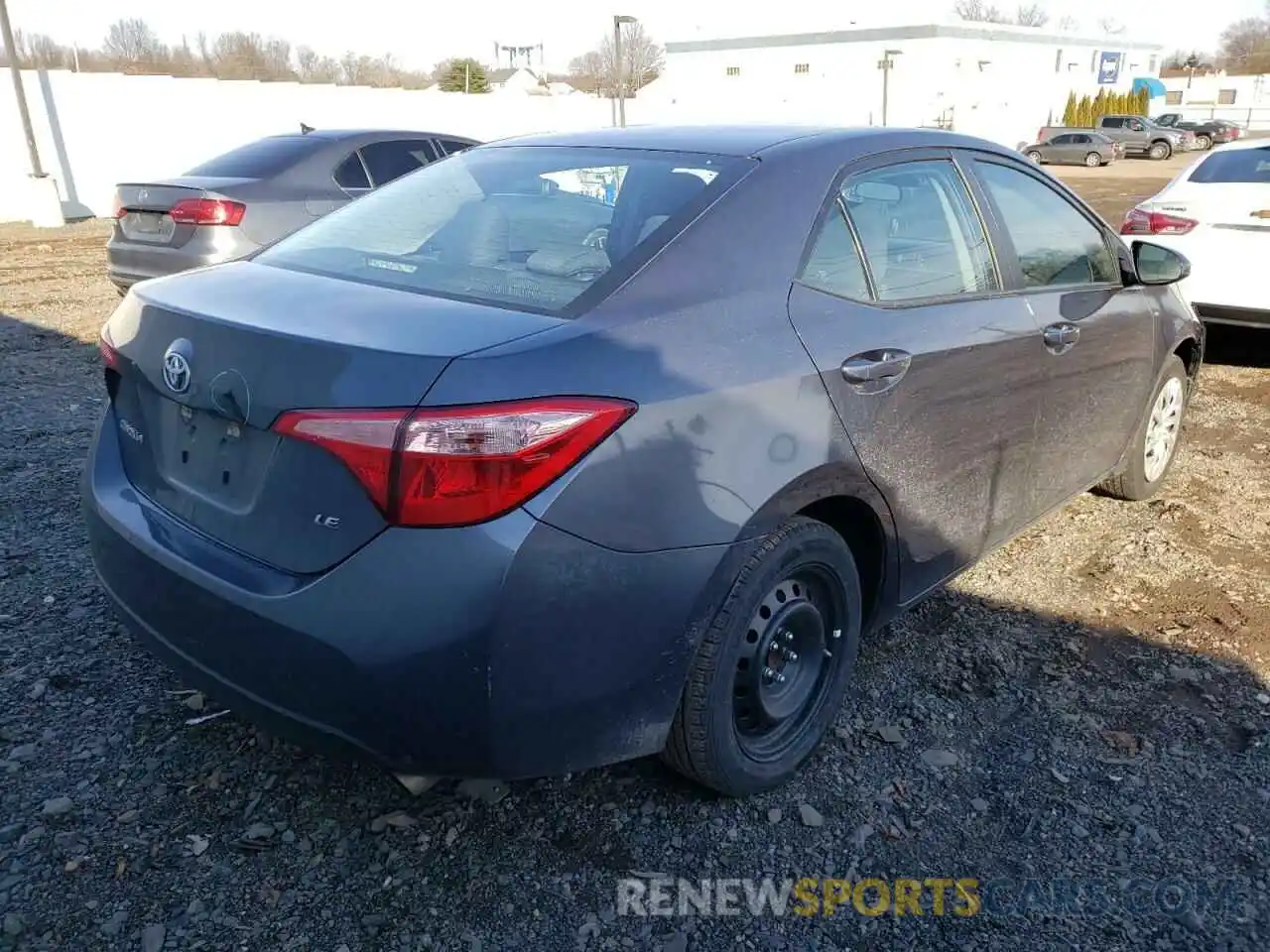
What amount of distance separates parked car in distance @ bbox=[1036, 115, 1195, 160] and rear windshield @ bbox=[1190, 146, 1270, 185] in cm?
4045

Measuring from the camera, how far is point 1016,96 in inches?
2167

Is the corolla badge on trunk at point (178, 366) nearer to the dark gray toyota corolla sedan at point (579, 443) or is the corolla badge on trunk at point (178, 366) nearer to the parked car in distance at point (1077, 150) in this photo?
the dark gray toyota corolla sedan at point (579, 443)

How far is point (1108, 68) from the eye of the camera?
6222 centimetres

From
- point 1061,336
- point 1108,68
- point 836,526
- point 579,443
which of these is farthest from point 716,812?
point 1108,68

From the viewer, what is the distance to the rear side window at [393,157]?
7.76 metres

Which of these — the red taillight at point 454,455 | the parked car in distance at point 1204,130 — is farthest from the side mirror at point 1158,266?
the parked car in distance at point 1204,130

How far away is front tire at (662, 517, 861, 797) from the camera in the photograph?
7.48 feet

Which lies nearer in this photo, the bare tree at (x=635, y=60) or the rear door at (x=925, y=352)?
the rear door at (x=925, y=352)

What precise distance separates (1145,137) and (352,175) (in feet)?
151

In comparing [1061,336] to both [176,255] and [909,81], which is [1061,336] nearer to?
[176,255]

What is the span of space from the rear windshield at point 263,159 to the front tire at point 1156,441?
19.3 ft

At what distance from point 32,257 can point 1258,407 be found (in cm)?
1339

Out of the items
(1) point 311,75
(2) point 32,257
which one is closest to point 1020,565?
(2) point 32,257

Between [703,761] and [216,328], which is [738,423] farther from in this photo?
[216,328]
